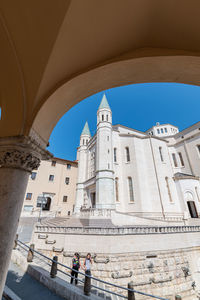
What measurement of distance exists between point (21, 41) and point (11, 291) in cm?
585

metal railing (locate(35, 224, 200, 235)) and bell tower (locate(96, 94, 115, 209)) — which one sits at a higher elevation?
bell tower (locate(96, 94, 115, 209))

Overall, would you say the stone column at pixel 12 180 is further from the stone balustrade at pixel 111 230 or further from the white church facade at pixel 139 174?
the white church facade at pixel 139 174

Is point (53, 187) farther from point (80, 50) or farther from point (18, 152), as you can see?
point (80, 50)

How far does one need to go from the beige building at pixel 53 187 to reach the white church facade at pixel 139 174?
2.83 meters

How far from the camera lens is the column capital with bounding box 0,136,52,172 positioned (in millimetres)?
2232

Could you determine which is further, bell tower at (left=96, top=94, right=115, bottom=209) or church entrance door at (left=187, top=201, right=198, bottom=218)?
church entrance door at (left=187, top=201, right=198, bottom=218)

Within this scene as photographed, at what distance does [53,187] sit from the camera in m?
23.8

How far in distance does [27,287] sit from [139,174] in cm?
→ 1731

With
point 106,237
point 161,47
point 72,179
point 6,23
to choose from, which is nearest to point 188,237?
point 106,237

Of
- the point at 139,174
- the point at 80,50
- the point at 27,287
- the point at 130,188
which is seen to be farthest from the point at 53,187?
the point at 80,50

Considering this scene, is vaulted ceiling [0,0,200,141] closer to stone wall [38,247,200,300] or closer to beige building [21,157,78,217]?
stone wall [38,247,200,300]

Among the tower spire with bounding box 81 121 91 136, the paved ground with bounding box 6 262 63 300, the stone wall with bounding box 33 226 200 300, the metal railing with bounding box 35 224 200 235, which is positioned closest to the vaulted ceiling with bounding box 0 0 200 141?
the paved ground with bounding box 6 262 63 300

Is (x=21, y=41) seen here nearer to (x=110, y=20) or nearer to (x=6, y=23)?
(x=6, y=23)

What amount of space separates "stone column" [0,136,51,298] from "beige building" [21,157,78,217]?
811 inches
